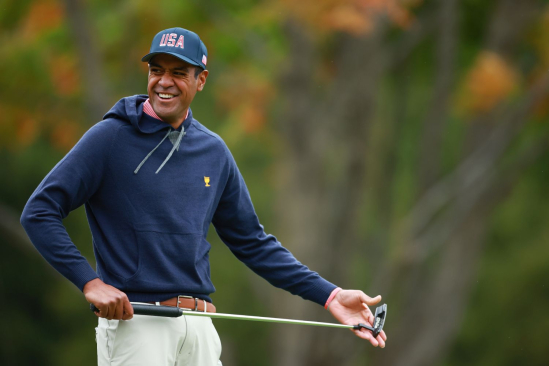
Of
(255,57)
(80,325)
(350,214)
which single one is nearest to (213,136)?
(255,57)

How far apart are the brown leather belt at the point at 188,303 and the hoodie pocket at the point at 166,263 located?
40 mm

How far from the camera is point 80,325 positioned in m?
17.1

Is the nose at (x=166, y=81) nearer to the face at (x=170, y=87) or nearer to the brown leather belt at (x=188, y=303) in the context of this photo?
the face at (x=170, y=87)

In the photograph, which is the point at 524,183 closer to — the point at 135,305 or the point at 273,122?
the point at 273,122

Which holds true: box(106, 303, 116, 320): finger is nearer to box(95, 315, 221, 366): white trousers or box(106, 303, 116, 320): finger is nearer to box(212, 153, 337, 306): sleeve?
box(95, 315, 221, 366): white trousers

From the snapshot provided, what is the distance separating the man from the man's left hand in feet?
0.34

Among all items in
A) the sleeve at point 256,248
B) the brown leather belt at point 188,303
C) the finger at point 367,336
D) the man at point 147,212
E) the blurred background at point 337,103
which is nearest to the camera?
the man at point 147,212

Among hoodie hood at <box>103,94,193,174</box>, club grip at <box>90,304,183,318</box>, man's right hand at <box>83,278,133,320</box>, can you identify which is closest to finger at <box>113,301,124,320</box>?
man's right hand at <box>83,278,133,320</box>

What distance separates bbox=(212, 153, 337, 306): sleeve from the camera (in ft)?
12.4

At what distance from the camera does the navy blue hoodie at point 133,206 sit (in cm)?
315

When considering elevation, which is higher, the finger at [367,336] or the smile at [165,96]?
the smile at [165,96]

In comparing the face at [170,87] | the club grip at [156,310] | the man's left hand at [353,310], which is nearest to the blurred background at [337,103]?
the face at [170,87]

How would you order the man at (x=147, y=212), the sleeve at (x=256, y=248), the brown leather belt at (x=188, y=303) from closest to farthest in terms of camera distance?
the man at (x=147, y=212) → the brown leather belt at (x=188, y=303) → the sleeve at (x=256, y=248)

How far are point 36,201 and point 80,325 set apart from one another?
14.6 meters
